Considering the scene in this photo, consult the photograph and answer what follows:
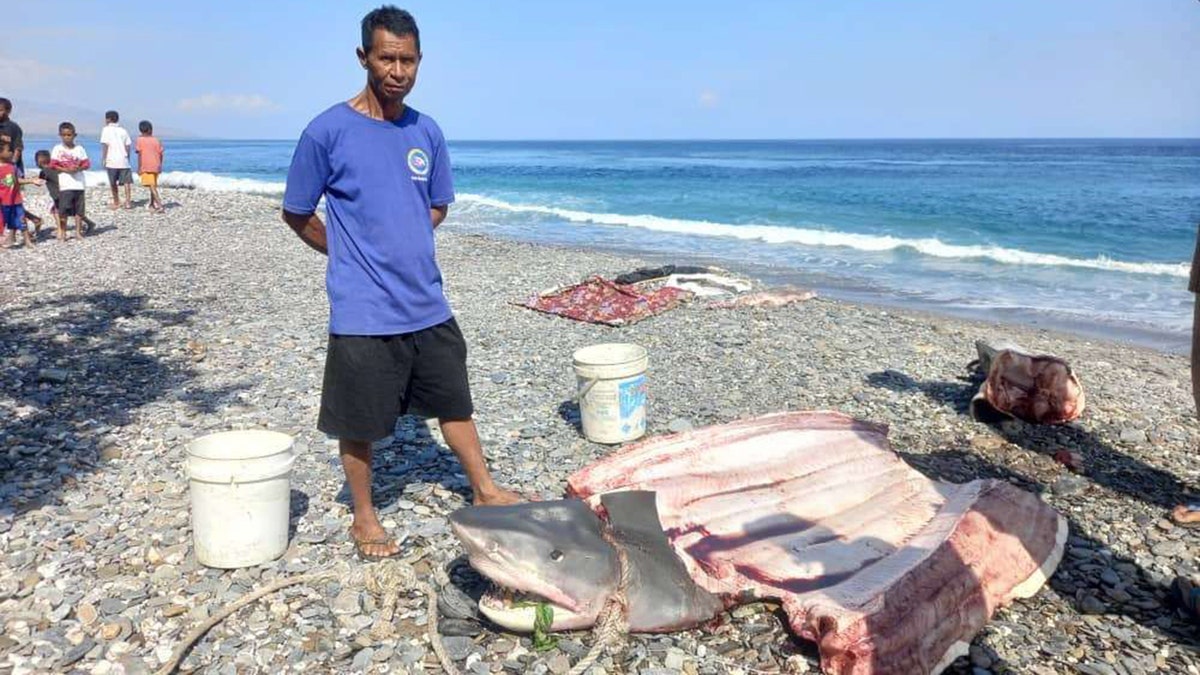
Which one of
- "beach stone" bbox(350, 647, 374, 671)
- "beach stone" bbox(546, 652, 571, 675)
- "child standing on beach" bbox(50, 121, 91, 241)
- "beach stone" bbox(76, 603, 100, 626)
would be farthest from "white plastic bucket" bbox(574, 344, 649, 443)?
"child standing on beach" bbox(50, 121, 91, 241)

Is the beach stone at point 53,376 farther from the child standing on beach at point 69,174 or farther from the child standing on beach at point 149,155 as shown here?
the child standing on beach at point 149,155

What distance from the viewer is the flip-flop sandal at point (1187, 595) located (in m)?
3.62

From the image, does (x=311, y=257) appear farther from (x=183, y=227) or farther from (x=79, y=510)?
(x=79, y=510)

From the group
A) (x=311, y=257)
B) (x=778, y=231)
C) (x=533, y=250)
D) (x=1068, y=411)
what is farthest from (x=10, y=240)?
(x=778, y=231)

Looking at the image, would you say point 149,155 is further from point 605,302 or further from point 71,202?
point 605,302

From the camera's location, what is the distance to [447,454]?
17.5 ft

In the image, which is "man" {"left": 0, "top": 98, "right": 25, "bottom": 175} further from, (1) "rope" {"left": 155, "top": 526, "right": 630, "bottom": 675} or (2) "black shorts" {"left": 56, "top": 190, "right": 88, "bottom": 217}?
(1) "rope" {"left": 155, "top": 526, "right": 630, "bottom": 675}

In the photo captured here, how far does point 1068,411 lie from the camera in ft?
19.7

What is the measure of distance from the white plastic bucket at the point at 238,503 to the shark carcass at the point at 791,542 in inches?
43.1

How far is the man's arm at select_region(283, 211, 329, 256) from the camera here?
3.78 m

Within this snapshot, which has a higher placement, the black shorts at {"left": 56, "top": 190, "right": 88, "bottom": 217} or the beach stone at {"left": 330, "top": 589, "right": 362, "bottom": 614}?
the black shorts at {"left": 56, "top": 190, "right": 88, "bottom": 217}

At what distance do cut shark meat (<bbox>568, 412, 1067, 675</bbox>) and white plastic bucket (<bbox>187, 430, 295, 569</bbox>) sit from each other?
1409mm

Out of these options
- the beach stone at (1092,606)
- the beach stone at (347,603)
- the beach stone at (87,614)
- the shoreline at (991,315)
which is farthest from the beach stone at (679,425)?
the shoreline at (991,315)

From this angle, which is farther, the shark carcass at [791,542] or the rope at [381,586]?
the rope at [381,586]
